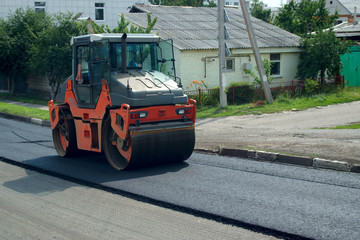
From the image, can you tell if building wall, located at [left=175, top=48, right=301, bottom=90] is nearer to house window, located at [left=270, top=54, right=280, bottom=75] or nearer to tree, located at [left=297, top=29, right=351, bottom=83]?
house window, located at [left=270, top=54, right=280, bottom=75]

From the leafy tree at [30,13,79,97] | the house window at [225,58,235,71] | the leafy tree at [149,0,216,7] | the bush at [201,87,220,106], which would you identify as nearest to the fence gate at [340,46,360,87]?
the house window at [225,58,235,71]

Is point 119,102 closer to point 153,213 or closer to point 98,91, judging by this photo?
point 98,91

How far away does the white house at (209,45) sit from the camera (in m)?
22.9

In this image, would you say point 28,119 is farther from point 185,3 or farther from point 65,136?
point 185,3

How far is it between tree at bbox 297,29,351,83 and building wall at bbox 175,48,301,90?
38.9 inches

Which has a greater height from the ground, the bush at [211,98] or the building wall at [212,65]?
the building wall at [212,65]

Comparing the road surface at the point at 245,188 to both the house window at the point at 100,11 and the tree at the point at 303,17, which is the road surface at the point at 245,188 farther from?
the house window at the point at 100,11

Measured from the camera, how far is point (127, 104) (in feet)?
29.9

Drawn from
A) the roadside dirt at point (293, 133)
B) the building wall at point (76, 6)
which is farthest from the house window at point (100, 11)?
the roadside dirt at point (293, 133)

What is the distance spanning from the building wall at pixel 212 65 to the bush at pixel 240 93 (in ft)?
5.66

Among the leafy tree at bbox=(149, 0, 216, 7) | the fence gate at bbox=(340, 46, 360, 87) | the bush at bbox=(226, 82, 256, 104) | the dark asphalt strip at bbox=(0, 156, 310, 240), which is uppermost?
the leafy tree at bbox=(149, 0, 216, 7)

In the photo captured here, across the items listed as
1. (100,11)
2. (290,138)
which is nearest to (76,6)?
(100,11)

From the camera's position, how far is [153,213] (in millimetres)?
6719

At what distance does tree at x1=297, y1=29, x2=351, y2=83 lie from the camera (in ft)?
79.7
